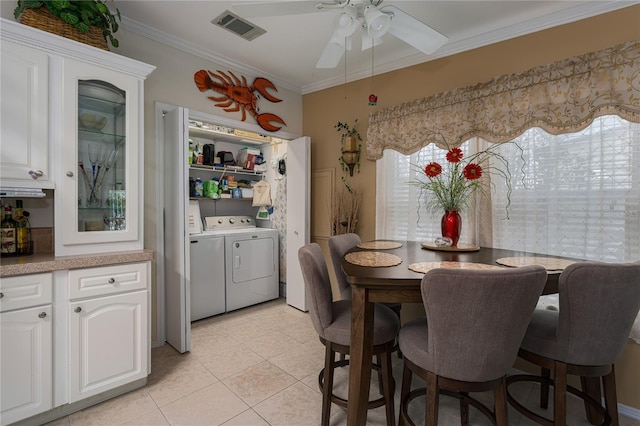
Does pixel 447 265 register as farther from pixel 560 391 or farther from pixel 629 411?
pixel 629 411

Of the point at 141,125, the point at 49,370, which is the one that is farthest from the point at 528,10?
the point at 49,370

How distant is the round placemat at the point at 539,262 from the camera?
166cm

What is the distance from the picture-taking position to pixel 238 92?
3.14 m

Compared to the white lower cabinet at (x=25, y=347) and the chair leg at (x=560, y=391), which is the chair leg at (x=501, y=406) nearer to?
the chair leg at (x=560, y=391)

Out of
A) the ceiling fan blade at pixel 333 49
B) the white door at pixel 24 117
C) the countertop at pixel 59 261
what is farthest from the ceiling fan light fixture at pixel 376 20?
the countertop at pixel 59 261

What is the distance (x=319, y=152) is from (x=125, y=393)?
2872 mm

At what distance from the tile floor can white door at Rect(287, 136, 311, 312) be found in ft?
2.38

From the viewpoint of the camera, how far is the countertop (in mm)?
1590

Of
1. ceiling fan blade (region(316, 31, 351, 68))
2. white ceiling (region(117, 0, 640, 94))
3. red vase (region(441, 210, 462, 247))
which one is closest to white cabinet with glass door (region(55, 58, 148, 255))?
white ceiling (region(117, 0, 640, 94))

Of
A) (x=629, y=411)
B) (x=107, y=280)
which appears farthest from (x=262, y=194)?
(x=629, y=411)

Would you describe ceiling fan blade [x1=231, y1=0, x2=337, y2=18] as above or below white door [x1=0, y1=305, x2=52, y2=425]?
above

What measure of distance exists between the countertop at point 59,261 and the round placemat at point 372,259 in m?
1.41

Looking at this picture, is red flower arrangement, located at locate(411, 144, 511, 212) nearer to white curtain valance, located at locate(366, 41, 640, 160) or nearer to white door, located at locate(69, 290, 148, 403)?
white curtain valance, located at locate(366, 41, 640, 160)

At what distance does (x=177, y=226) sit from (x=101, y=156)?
30.0 inches
